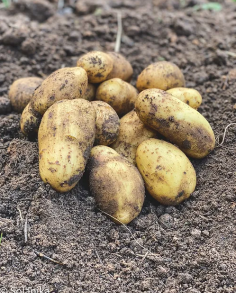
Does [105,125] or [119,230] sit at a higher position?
[105,125]

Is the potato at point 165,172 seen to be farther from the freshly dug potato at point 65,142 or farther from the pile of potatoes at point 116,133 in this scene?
the freshly dug potato at point 65,142

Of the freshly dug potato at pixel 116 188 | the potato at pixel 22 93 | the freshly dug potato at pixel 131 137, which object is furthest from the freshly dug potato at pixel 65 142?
the potato at pixel 22 93

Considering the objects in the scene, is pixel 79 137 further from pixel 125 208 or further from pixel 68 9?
pixel 68 9

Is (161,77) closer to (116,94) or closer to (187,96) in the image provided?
(187,96)

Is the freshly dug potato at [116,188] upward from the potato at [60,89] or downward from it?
downward

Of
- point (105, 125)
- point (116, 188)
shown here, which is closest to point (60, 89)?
point (105, 125)

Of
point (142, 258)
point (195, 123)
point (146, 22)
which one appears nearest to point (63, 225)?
point (142, 258)

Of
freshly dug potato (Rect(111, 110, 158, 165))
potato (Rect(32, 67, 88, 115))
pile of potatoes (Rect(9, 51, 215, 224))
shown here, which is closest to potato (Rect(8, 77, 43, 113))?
pile of potatoes (Rect(9, 51, 215, 224))

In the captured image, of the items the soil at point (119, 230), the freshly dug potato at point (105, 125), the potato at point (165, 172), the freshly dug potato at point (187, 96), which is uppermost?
the freshly dug potato at point (187, 96)

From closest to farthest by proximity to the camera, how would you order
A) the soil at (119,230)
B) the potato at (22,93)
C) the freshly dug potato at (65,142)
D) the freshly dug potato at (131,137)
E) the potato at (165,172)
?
the soil at (119,230)
the freshly dug potato at (65,142)
the potato at (165,172)
the freshly dug potato at (131,137)
the potato at (22,93)
